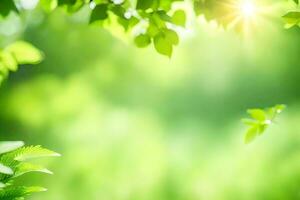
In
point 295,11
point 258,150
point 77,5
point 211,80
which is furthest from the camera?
point 211,80

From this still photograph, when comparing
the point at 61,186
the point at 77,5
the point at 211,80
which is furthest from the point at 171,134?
the point at 77,5

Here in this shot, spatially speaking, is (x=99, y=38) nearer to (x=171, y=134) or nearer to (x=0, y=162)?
(x=171, y=134)

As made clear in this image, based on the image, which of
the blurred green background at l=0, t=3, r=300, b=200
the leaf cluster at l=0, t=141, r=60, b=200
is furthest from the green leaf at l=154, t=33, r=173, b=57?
the blurred green background at l=0, t=3, r=300, b=200

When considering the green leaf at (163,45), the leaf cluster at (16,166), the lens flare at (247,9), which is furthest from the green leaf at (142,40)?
the leaf cluster at (16,166)

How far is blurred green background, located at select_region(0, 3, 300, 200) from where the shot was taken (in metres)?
11.7

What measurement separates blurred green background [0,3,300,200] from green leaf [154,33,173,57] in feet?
31.9

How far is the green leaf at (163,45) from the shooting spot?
1962mm

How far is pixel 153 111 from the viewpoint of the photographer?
43.7 ft

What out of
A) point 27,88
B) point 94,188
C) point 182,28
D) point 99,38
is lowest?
point 182,28

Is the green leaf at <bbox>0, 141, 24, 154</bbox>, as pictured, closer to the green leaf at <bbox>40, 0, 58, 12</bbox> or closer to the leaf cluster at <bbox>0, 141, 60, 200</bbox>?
the leaf cluster at <bbox>0, 141, 60, 200</bbox>

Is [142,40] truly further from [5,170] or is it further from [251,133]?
[5,170]

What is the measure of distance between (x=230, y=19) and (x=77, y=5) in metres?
0.59

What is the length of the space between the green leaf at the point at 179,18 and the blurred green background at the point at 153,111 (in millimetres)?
9707

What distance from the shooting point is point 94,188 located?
12141 millimetres
